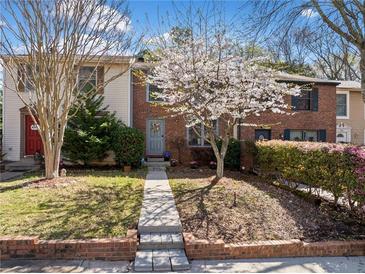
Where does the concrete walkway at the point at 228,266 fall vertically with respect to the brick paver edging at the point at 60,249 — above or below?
below

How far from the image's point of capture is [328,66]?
31.6 m

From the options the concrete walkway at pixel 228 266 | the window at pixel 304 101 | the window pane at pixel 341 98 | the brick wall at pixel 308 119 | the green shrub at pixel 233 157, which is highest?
the window pane at pixel 341 98

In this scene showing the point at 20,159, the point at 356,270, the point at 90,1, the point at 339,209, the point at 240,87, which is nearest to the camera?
the point at 356,270

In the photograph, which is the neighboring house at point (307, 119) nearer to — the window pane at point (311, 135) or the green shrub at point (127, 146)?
the window pane at point (311, 135)

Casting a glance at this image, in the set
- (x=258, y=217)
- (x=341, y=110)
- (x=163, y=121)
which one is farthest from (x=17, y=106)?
(x=341, y=110)

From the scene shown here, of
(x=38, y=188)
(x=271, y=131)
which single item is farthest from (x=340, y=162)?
(x=271, y=131)

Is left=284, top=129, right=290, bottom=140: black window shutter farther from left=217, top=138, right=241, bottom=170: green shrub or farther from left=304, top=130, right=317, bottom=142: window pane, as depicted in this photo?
left=217, top=138, right=241, bottom=170: green shrub

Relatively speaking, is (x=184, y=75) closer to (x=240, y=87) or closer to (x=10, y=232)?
(x=240, y=87)

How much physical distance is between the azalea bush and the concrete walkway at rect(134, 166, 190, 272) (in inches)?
132

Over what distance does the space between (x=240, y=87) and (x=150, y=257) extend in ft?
20.8

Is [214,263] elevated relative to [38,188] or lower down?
lower down

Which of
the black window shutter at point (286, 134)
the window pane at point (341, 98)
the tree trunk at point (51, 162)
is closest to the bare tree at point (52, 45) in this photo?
the tree trunk at point (51, 162)

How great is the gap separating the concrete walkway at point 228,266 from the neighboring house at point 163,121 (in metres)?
8.46

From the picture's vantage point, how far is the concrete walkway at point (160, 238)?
4.72m
